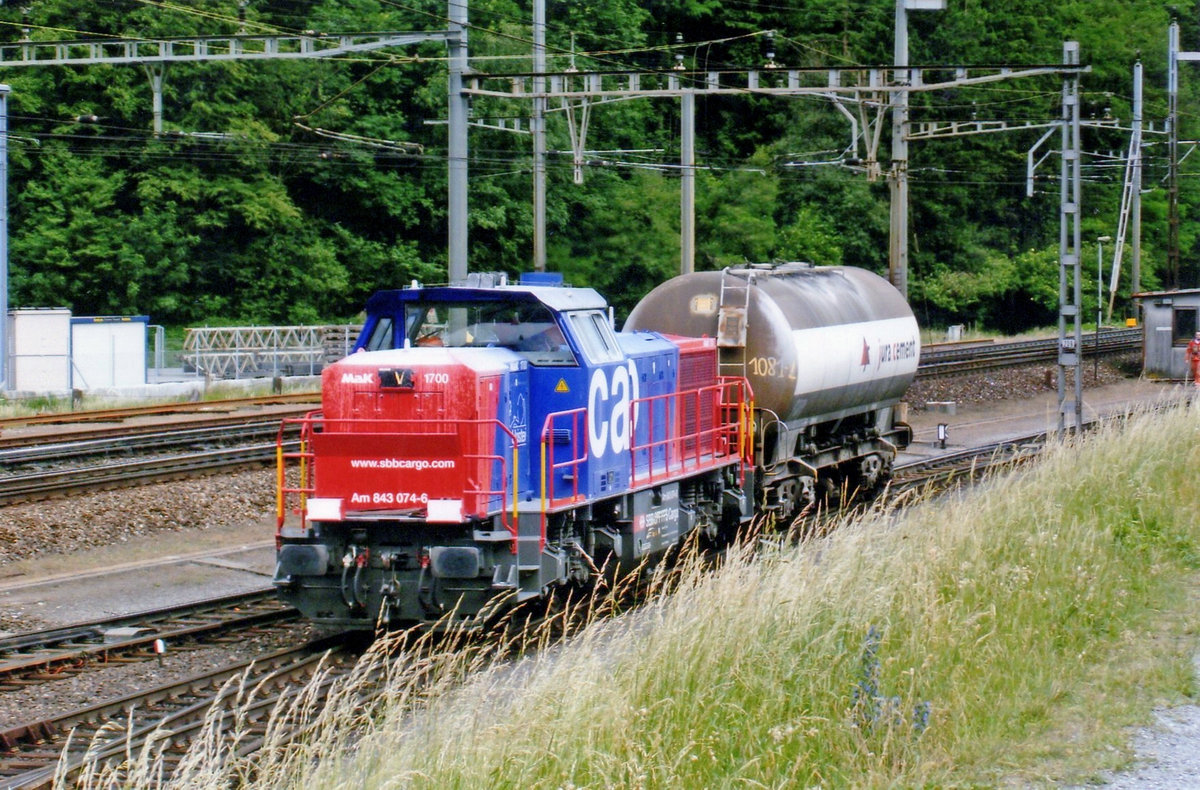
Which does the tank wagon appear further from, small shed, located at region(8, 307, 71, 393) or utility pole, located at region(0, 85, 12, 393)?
small shed, located at region(8, 307, 71, 393)

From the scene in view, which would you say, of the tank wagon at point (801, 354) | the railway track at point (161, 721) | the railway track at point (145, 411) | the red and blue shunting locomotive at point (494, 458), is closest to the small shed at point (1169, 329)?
the tank wagon at point (801, 354)

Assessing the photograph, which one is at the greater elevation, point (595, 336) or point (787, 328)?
point (787, 328)

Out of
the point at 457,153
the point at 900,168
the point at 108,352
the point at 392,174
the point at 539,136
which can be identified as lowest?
the point at 108,352

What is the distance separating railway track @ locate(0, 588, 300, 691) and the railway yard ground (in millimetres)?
259

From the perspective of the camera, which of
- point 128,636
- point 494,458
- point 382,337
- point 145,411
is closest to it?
point 494,458

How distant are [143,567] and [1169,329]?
28.5 meters

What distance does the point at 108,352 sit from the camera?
3325 centimetres

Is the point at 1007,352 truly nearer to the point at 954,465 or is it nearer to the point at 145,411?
the point at 954,465

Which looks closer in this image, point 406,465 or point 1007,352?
point 406,465

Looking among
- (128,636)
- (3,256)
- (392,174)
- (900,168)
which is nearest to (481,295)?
(128,636)

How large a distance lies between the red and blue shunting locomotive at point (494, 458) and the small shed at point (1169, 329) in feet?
77.7

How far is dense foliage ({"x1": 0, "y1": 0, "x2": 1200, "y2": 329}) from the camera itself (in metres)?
42.1

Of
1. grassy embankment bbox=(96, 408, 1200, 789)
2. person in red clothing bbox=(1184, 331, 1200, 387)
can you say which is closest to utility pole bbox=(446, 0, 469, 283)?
grassy embankment bbox=(96, 408, 1200, 789)

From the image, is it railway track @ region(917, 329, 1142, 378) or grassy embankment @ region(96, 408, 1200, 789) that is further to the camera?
railway track @ region(917, 329, 1142, 378)
